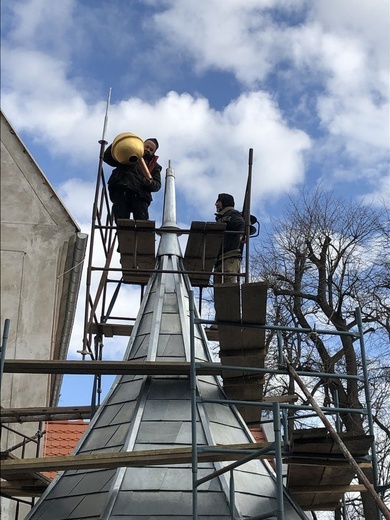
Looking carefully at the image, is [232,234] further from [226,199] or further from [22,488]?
[22,488]

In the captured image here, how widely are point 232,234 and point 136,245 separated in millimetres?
1664

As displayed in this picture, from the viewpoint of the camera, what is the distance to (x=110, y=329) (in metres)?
11.5

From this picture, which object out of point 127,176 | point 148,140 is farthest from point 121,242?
point 148,140

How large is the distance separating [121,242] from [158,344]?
217 cm

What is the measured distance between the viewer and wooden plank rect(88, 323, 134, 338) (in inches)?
451

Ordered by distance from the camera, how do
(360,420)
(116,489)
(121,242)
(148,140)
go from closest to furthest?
(116,489), (121,242), (148,140), (360,420)

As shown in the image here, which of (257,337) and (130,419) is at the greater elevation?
(257,337)

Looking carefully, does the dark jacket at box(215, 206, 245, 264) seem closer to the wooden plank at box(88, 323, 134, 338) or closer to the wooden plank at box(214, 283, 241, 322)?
the wooden plank at box(88, 323, 134, 338)

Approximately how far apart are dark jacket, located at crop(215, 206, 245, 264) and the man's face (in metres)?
1.39

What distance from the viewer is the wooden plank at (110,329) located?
1145cm

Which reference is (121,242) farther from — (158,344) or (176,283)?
(158,344)

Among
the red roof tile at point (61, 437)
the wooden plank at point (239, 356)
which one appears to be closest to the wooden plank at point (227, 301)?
the wooden plank at point (239, 356)

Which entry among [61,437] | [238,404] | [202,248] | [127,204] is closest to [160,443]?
[238,404]

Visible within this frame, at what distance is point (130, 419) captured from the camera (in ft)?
27.8
